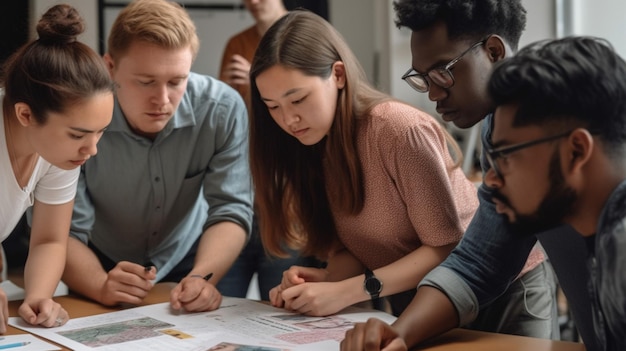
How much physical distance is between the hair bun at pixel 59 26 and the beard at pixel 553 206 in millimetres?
910

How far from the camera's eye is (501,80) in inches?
44.5

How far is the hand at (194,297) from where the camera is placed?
1657 millimetres

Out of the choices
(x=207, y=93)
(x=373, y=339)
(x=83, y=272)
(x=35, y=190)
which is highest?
(x=207, y=93)

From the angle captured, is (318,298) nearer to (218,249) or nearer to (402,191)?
(402,191)

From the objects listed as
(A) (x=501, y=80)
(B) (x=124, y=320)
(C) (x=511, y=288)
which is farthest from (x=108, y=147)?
(A) (x=501, y=80)

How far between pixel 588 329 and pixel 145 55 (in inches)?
41.6

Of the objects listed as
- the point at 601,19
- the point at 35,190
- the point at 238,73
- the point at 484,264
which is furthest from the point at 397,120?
the point at 601,19

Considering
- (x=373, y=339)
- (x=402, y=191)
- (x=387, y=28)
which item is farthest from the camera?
(x=387, y=28)

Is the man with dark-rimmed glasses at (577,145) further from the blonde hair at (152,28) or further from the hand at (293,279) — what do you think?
the blonde hair at (152,28)

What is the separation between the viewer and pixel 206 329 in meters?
1.51

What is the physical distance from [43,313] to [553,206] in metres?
0.99

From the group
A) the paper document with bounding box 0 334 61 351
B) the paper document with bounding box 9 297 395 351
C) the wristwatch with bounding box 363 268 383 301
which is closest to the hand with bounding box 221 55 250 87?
the paper document with bounding box 9 297 395 351

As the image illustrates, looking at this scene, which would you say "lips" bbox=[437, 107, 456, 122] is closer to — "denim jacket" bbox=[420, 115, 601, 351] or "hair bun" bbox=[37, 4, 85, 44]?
"denim jacket" bbox=[420, 115, 601, 351]

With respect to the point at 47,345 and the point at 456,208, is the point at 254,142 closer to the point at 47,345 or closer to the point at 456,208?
the point at 456,208
